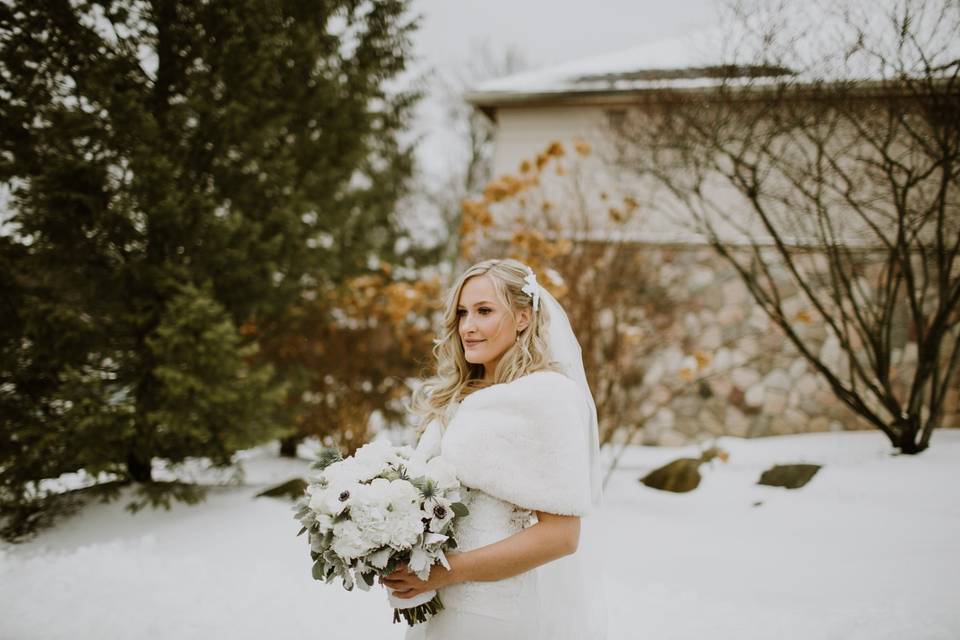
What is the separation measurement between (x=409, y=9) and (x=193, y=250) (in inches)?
133

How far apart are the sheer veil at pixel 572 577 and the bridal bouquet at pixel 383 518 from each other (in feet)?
1.31

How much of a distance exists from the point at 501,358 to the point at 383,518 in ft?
2.42

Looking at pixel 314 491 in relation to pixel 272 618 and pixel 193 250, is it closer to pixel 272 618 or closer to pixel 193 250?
pixel 272 618

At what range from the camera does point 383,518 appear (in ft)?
5.24

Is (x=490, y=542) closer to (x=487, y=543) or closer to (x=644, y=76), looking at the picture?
(x=487, y=543)

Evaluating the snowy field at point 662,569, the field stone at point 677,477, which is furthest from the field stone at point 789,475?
the field stone at point 677,477

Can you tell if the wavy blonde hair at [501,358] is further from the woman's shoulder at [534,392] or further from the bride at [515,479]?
the woman's shoulder at [534,392]

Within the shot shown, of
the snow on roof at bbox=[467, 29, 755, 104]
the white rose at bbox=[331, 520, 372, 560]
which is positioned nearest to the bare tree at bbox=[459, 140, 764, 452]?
the snow on roof at bbox=[467, 29, 755, 104]

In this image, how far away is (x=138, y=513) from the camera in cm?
487

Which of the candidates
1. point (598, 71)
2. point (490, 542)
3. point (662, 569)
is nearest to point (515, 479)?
point (490, 542)

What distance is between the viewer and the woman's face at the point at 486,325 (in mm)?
2039

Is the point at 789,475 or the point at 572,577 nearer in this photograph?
the point at 572,577

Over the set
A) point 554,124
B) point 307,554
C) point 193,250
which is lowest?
point 307,554

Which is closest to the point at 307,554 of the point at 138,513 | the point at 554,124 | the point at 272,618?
the point at 272,618
